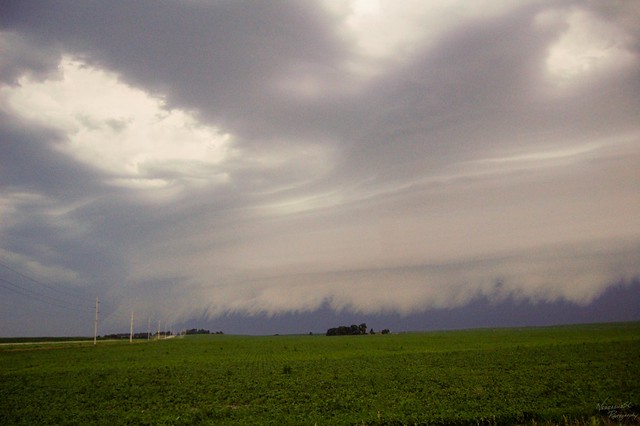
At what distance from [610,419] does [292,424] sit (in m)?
14.7

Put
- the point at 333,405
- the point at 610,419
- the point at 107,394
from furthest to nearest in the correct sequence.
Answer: the point at 107,394, the point at 333,405, the point at 610,419

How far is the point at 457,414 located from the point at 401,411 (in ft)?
9.04

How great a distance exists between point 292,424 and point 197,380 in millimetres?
19297

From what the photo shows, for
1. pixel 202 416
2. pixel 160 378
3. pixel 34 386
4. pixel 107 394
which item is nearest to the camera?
pixel 202 416

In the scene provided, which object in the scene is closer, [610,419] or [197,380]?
[610,419]

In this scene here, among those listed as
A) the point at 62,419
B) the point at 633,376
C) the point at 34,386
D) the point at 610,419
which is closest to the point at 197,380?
the point at 34,386

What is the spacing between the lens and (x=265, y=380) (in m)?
35.9

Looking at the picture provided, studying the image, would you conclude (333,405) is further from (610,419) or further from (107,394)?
(107,394)

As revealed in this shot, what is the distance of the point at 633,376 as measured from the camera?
31.6 m

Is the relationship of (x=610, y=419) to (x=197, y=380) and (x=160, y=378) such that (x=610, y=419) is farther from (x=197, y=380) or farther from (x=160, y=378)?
(x=160, y=378)

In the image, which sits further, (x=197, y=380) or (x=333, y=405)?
(x=197, y=380)

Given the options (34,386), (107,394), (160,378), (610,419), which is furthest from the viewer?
(160,378)

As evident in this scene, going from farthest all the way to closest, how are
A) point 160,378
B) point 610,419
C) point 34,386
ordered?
1. point 160,378
2. point 34,386
3. point 610,419

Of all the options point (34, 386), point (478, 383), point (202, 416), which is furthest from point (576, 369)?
point (34, 386)
